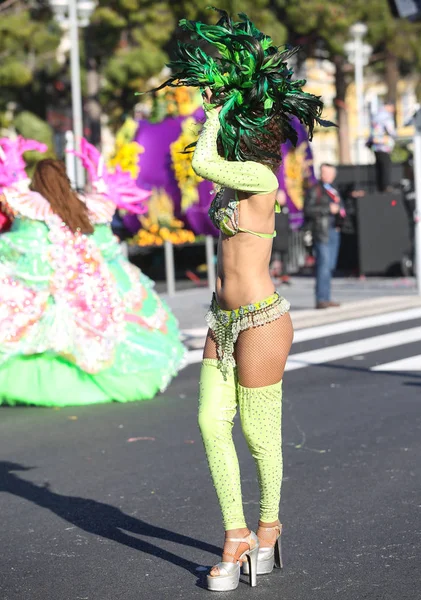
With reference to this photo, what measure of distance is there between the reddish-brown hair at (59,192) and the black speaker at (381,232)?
10969mm

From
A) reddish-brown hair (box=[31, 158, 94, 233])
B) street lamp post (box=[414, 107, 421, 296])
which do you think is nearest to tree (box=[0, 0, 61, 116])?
street lamp post (box=[414, 107, 421, 296])

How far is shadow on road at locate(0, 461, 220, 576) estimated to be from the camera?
504cm

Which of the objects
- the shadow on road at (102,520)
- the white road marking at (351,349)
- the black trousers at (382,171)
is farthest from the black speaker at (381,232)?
the shadow on road at (102,520)

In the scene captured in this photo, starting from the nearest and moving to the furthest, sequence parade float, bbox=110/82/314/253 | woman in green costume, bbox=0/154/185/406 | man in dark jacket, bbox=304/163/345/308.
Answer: woman in green costume, bbox=0/154/185/406
man in dark jacket, bbox=304/163/345/308
parade float, bbox=110/82/314/253

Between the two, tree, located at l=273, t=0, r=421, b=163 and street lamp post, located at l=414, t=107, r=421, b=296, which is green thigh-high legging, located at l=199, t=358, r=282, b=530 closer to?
street lamp post, located at l=414, t=107, r=421, b=296

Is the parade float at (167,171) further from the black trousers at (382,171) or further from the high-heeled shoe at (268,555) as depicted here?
the high-heeled shoe at (268,555)

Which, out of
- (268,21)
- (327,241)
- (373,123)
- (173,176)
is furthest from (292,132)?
(268,21)

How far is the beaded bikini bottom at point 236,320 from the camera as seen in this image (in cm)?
451

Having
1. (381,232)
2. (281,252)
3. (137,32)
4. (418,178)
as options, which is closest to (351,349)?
(418,178)

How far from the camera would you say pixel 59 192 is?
28.3 feet

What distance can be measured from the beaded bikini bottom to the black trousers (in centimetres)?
1592

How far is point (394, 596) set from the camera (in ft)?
14.2

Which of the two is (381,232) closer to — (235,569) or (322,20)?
(235,569)

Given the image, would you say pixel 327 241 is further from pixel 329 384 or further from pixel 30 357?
pixel 30 357
